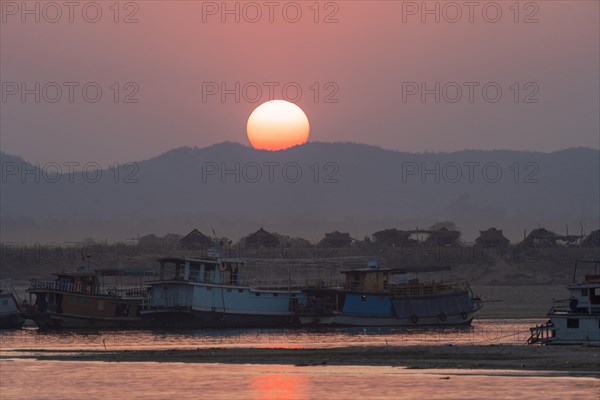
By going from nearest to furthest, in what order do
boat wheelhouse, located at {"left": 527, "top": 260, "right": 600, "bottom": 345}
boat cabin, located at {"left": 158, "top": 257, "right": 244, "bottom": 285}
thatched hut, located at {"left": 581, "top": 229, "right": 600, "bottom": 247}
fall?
boat wheelhouse, located at {"left": 527, "top": 260, "right": 600, "bottom": 345}, boat cabin, located at {"left": 158, "top": 257, "right": 244, "bottom": 285}, thatched hut, located at {"left": 581, "top": 229, "right": 600, "bottom": 247}

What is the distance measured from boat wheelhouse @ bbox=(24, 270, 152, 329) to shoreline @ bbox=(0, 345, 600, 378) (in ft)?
63.7

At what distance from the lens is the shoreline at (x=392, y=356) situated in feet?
179

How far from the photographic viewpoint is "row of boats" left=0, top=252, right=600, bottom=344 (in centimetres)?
8494

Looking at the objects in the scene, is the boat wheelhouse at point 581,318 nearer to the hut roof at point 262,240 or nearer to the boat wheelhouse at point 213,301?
the boat wheelhouse at point 213,301

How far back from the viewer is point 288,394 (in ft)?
157

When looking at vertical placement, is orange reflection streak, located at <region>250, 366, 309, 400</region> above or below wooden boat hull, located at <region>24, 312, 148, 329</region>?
below

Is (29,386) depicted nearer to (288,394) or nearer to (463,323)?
(288,394)

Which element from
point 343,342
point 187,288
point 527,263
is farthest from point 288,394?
point 527,263

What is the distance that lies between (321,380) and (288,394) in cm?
394

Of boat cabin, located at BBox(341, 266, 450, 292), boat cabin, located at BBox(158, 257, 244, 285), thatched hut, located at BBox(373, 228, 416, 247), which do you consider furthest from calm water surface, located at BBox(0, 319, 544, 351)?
thatched hut, located at BBox(373, 228, 416, 247)

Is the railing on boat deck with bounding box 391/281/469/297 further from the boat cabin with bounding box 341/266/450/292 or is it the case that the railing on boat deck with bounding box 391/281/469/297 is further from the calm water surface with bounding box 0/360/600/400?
the calm water surface with bounding box 0/360/600/400

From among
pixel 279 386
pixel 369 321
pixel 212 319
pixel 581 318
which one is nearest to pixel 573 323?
pixel 581 318

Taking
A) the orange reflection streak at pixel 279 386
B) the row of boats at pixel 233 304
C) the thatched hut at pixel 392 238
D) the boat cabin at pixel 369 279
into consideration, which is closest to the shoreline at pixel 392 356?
the orange reflection streak at pixel 279 386

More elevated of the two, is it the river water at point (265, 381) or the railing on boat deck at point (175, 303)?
the railing on boat deck at point (175, 303)
